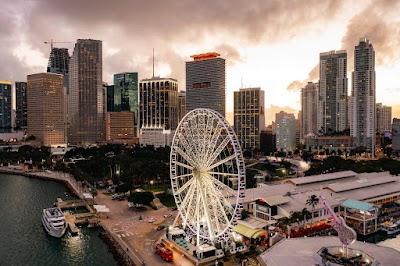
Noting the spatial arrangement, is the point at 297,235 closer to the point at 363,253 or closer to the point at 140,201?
the point at 363,253

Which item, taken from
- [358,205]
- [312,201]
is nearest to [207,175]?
[312,201]

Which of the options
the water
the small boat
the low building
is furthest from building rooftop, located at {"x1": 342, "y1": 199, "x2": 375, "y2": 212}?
the water

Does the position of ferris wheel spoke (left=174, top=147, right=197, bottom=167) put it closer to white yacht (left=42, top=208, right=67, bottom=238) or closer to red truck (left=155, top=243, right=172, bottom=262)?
red truck (left=155, top=243, right=172, bottom=262)

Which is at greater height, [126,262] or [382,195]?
[382,195]

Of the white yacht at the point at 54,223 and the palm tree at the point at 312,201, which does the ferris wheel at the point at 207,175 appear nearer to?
the palm tree at the point at 312,201

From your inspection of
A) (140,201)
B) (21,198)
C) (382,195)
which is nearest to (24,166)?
(21,198)
